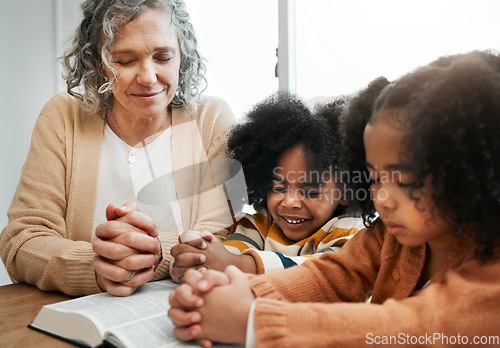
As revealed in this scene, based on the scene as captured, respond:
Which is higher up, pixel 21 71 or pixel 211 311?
pixel 21 71

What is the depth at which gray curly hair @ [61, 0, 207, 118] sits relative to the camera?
3.81ft

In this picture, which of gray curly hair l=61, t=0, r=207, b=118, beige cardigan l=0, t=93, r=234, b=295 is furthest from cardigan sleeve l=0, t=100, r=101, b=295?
gray curly hair l=61, t=0, r=207, b=118

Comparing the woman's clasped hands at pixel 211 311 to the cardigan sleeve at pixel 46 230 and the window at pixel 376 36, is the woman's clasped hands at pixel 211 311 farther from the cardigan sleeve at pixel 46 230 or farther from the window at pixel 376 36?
the window at pixel 376 36

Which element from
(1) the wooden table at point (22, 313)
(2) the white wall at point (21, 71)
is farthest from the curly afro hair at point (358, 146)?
(2) the white wall at point (21, 71)

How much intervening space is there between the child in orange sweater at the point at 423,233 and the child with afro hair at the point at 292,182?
0.31 meters

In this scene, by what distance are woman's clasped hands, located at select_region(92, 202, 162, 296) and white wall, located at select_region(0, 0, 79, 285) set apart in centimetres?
167

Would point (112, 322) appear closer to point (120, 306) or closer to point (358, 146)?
point (120, 306)

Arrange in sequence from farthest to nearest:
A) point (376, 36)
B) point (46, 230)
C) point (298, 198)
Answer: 1. point (376, 36)
2. point (46, 230)
3. point (298, 198)

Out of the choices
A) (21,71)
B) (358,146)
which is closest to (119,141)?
(358,146)

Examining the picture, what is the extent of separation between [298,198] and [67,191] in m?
0.61

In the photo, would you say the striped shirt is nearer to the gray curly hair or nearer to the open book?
the open book

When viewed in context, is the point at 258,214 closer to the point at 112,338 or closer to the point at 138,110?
the point at 138,110

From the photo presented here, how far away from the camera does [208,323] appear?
1.90ft

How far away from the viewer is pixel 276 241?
3.30 ft
